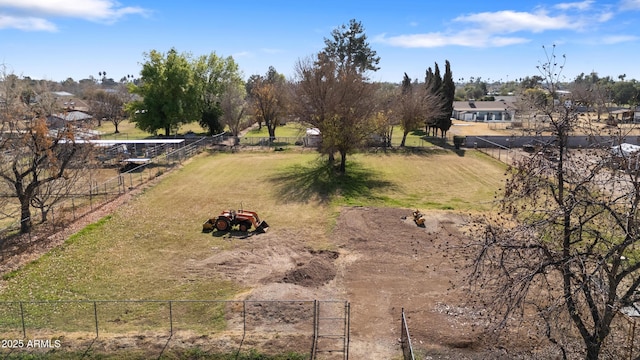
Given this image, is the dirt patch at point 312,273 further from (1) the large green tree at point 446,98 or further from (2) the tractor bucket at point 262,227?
(1) the large green tree at point 446,98

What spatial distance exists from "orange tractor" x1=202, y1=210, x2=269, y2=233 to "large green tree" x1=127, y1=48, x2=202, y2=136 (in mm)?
34427

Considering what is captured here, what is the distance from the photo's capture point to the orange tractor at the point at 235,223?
81.9ft

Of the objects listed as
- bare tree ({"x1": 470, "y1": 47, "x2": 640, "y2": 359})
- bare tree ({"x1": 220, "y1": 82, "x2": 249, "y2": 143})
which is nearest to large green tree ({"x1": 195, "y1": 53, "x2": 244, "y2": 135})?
bare tree ({"x1": 220, "y1": 82, "x2": 249, "y2": 143})

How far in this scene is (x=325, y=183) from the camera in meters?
36.6

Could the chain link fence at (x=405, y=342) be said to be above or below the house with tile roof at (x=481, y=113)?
below

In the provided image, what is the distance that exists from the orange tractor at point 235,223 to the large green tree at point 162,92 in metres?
34.4

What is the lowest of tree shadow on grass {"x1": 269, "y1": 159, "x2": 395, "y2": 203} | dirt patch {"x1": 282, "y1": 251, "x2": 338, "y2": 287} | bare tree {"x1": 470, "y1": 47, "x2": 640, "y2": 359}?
dirt patch {"x1": 282, "y1": 251, "x2": 338, "y2": 287}

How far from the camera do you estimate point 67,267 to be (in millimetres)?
20031

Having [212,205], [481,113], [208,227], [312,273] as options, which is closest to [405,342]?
[312,273]

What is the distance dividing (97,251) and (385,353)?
15779mm

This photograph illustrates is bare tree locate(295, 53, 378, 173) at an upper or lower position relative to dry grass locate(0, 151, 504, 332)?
A: upper

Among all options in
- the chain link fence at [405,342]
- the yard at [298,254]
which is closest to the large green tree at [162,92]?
the yard at [298,254]

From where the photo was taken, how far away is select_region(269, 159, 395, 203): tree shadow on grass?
33094 mm

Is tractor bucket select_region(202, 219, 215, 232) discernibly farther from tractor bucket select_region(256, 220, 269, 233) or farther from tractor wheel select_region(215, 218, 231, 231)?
tractor bucket select_region(256, 220, 269, 233)
